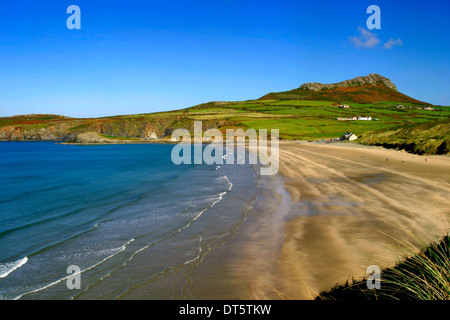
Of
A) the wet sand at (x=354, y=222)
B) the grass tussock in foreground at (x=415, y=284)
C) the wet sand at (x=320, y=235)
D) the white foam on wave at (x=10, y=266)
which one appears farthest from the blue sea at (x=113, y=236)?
the grass tussock in foreground at (x=415, y=284)

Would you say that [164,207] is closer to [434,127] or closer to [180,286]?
[180,286]

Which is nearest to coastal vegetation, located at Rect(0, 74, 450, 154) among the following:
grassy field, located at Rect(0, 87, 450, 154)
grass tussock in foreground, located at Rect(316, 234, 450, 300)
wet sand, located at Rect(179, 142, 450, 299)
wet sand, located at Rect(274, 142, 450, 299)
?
grassy field, located at Rect(0, 87, 450, 154)

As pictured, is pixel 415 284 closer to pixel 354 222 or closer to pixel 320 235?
pixel 320 235

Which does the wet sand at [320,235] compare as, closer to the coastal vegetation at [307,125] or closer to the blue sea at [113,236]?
the blue sea at [113,236]

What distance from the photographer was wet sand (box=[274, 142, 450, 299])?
7.51 m

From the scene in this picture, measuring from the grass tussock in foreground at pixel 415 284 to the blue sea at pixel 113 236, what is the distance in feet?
12.1

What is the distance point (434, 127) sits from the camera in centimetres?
3747

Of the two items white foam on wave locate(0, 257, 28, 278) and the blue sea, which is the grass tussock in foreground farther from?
white foam on wave locate(0, 257, 28, 278)

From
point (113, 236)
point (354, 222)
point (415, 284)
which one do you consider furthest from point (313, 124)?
point (415, 284)

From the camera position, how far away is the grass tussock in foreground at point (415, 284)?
12.6ft

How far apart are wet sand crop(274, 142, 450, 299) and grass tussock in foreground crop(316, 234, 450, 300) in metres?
0.42

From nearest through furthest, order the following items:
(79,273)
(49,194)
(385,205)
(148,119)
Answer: (79,273), (385,205), (49,194), (148,119)
